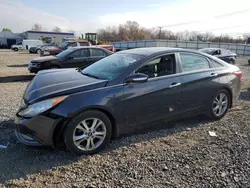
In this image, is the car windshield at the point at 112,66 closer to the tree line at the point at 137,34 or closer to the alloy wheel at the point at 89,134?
the alloy wheel at the point at 89,134

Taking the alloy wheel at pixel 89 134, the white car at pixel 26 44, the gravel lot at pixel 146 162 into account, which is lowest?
the gravel lot at pixel 146 162

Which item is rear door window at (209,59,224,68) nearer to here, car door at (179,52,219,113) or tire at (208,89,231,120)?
car door at (179,52,219,113)

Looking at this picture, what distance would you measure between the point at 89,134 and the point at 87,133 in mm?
34

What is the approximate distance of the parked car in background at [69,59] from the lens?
9500 mm

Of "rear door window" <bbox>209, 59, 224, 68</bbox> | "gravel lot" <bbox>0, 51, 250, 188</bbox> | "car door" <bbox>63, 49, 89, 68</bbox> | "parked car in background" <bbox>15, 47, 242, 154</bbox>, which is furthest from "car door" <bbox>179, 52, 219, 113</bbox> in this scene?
"car door" <bbox>63, 49, 89, 68</bbox>

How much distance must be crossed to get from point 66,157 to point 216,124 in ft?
9.80

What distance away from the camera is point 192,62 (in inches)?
166

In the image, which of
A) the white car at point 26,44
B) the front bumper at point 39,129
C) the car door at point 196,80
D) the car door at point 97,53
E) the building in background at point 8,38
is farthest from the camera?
the building in background at point 8,38

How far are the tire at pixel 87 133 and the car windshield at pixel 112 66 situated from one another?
2.24ft

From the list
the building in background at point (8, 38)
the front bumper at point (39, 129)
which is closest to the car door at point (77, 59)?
the front bumper at point (39, 129)

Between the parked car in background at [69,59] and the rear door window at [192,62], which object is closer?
the rear door window at [192,62]

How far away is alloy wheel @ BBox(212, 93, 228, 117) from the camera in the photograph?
14.8 ft

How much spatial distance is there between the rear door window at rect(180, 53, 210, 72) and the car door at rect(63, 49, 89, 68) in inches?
250

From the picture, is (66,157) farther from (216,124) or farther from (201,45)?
(201,45)
